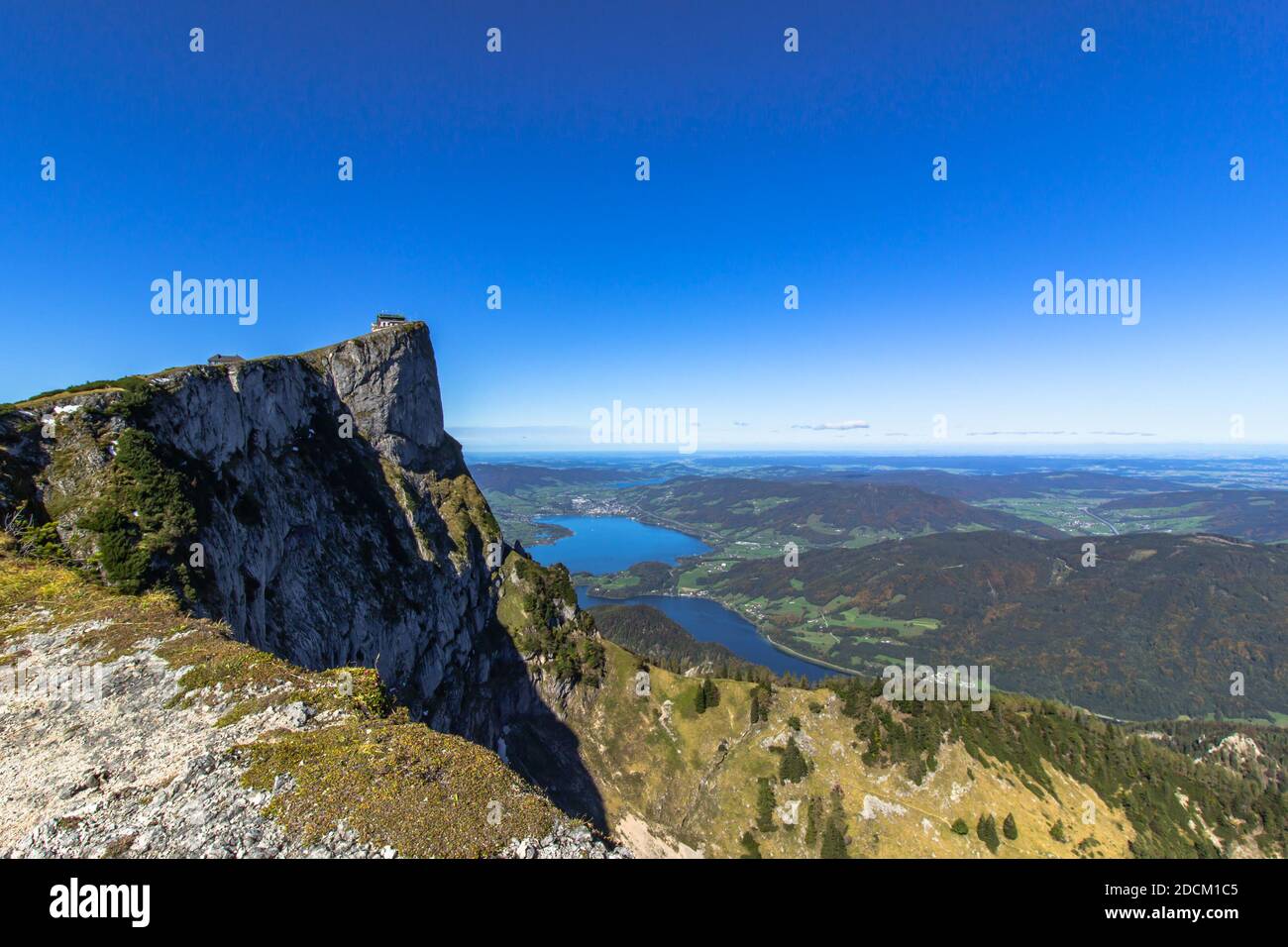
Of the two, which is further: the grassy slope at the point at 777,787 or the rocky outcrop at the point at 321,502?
the grassy slope at the point at 777,787

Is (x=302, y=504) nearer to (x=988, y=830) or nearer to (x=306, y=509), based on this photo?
(x=306, y=509)

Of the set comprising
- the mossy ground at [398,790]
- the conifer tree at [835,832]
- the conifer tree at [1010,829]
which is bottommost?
the conifer tree at [835,832]

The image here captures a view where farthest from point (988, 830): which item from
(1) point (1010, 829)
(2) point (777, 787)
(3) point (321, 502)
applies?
(3) point (321, 502)

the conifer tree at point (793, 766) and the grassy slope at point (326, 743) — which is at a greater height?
the grassy slope at point (326, 743)

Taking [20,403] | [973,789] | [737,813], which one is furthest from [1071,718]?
[20,403]

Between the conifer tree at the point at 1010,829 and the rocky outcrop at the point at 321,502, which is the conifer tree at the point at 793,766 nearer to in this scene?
the conifer tree at the point at 1010,829

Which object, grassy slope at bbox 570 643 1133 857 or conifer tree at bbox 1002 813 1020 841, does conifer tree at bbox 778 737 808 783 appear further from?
conifer tree at bbox 1002 813 1020 841

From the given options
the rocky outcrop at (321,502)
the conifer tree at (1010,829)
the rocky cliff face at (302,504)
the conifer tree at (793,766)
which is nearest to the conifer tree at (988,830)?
the conifer tree at (1010,829)

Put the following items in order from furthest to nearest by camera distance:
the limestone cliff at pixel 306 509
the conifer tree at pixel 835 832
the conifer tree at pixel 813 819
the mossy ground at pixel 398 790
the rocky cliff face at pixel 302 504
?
the conifer tree at pixel 813 819 < the conifer tree at pixel 835 832 < the rocky cliff face at pixel 302 504 < the limestone cliff at pixel 306 509 < the mossy ground at pixel 398 790

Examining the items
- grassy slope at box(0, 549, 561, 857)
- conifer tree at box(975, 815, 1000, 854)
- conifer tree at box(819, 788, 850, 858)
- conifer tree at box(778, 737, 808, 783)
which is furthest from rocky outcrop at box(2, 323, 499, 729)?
conifer tree at box(975, 815, 1000, 854)
